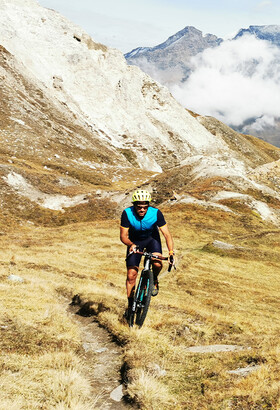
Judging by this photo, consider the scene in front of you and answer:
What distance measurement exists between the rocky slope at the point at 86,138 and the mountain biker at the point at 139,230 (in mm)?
42735

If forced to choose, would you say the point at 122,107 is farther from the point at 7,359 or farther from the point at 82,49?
the point at 7,359

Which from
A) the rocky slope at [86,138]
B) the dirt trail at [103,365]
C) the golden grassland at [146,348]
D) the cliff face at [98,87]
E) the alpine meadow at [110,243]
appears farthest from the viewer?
the cliff face at [98,87]

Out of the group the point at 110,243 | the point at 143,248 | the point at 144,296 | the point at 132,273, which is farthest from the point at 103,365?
the point at 110,243

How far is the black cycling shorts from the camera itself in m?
10.6

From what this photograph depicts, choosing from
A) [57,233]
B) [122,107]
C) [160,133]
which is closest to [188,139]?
[160,133]

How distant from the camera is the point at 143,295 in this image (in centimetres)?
1059

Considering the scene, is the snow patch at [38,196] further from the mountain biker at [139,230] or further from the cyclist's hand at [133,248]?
the cyclist's hand at [133,248]

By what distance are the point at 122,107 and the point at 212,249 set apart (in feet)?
361

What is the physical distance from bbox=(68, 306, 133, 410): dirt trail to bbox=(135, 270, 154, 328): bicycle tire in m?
A: 1.11

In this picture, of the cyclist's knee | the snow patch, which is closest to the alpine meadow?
the snow patch

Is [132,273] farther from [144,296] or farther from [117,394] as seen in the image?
[117,394]

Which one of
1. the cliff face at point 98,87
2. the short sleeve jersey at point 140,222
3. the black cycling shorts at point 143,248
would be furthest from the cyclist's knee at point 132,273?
the cliff face at point 98,87

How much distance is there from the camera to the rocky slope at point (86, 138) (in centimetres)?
6356

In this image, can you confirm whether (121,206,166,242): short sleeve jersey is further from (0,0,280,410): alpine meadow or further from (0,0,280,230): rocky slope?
(0,0,280,230): rocky slope
